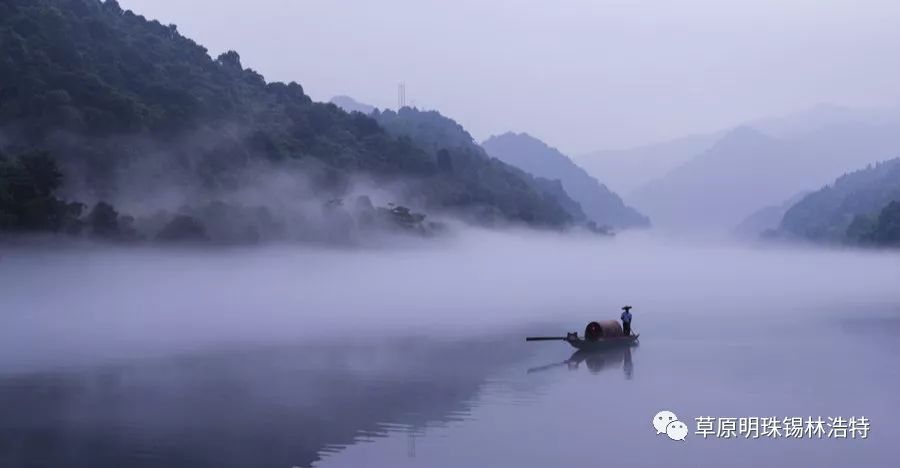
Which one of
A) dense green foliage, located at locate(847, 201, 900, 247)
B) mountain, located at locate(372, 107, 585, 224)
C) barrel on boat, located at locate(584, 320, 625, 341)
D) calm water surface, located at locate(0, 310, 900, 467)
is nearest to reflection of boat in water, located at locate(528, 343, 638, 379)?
calm water surface, located at locate(0, 310, 900, 467)

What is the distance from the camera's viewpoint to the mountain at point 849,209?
12193 centimetres

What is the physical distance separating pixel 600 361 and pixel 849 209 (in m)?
139

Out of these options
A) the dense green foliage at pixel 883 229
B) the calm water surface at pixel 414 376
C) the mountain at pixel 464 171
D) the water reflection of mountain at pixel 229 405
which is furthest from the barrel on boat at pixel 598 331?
the dense green foliage at pixel 883 229

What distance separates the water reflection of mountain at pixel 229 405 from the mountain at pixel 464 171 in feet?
277

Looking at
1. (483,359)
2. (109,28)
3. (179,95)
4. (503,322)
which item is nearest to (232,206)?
(179,95)

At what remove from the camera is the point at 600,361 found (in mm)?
26594

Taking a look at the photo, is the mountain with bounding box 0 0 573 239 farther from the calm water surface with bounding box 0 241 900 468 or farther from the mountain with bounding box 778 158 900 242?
the mountain with bounding box 778 158 900 242

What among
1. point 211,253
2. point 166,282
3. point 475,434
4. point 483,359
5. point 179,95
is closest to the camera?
point 475,434

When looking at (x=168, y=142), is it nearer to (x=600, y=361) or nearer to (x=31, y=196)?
(x=31, y=196)

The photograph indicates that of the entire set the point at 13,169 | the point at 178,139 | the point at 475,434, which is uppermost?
the point at 178,139

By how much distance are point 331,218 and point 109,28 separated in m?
26.8

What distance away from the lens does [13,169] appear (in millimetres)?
56469

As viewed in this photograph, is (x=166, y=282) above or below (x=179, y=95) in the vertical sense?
below

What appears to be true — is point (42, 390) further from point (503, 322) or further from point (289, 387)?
point (503, 322)
